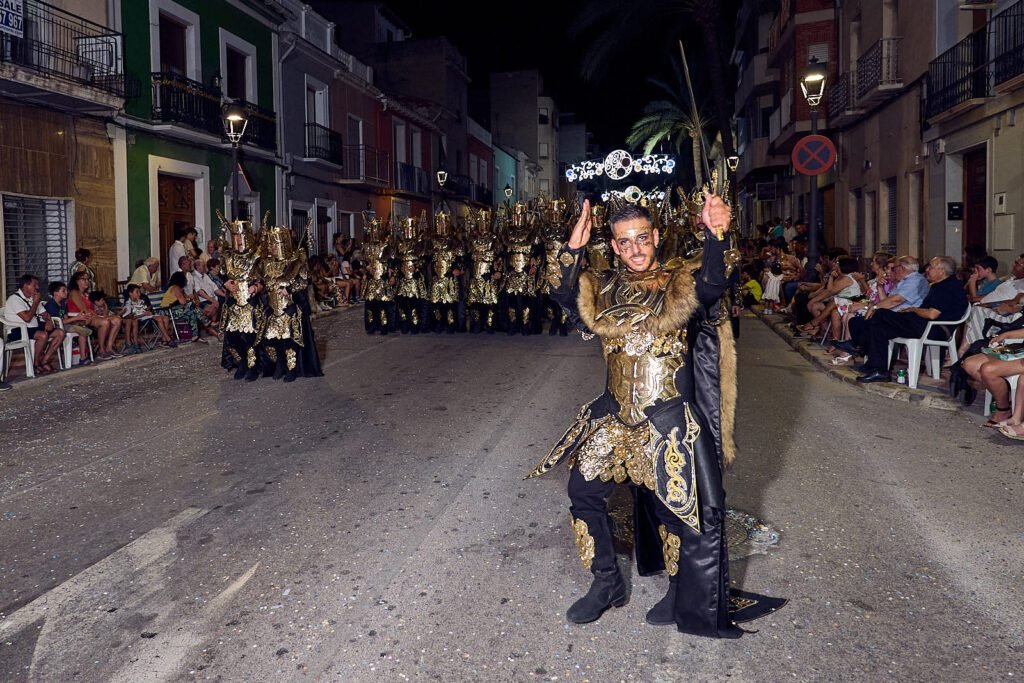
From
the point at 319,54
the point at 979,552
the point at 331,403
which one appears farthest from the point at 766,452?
the point at 319,54

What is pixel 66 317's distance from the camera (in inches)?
451

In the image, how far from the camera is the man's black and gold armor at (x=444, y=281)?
51.0 feet

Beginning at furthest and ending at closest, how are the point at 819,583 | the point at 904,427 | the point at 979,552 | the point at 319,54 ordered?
the point at 319,54 → the point at 904,427 → the point at 979,552 → the point at 819,583

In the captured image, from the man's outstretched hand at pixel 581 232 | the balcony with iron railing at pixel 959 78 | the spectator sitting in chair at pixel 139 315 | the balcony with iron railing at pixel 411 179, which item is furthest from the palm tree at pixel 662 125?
the man's outstretched hand at pixel 581 232

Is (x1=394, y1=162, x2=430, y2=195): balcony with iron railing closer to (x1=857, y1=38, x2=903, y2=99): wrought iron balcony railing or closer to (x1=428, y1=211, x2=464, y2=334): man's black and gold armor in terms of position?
(x1=428, y1=211, x2=464, y2=334): man's black and gold armor

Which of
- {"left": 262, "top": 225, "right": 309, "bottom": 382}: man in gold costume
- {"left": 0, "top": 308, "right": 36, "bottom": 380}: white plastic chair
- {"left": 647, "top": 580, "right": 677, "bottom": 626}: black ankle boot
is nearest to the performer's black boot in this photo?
{"left": 647, "top": 580, "right": 677, "bottom": 626}: black ankle boot

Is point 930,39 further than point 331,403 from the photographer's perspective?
Yes

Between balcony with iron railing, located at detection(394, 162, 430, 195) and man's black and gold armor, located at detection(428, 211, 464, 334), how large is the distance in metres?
17.1

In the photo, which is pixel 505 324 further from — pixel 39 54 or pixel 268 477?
pixel 268 477

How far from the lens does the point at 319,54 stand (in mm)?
25969

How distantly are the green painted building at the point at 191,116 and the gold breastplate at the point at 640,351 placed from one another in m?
15.6

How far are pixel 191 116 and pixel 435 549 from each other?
669 inches

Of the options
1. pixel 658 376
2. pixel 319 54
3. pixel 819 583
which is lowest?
pixel 819 583

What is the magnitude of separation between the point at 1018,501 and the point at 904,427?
221 centimetres
